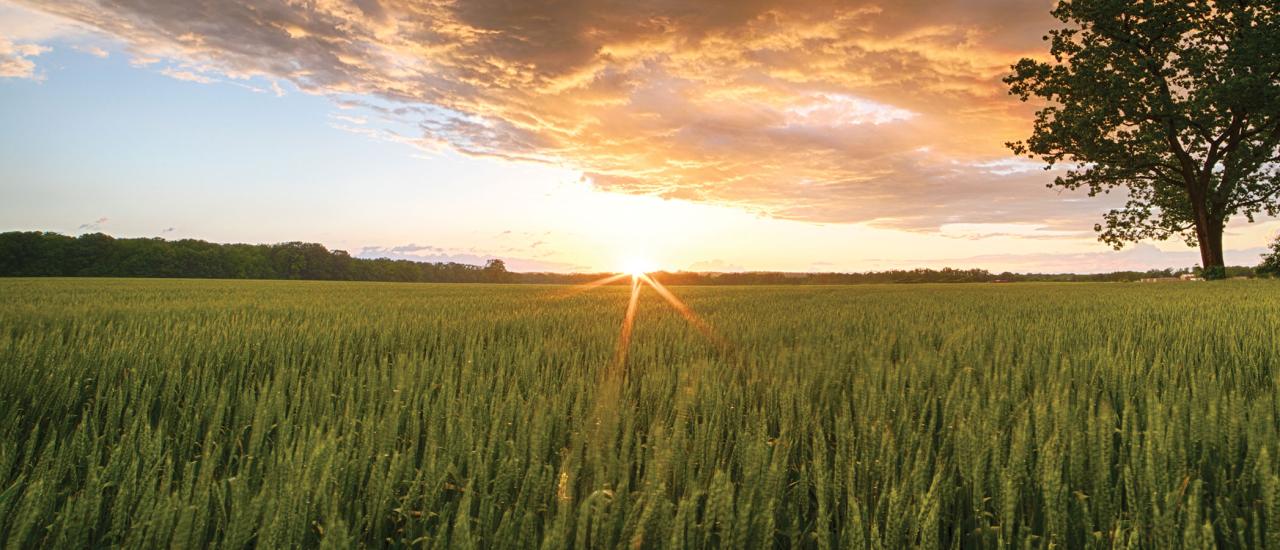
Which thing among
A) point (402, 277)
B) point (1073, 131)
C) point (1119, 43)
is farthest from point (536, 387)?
point (402, 277)

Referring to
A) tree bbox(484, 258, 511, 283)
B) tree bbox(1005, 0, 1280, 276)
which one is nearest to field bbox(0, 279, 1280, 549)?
tree bbox(1005, 0, 1280, 276)

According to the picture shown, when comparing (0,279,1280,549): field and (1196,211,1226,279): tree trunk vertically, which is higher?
(1196,211,1226,279): tree trunk

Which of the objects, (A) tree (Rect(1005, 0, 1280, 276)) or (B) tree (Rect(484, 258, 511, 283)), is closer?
(A) tree (Rect(1005, 0, 1280, 276))

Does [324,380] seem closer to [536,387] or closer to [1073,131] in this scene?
[536,387]

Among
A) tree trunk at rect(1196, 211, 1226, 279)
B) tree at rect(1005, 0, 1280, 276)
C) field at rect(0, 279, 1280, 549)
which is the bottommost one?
field at rect(0, 279, 1280, 549)

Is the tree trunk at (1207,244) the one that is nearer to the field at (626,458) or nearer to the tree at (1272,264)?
the tree at (1272,264)

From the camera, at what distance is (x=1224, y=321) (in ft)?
19.7

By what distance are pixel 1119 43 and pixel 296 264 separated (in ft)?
254

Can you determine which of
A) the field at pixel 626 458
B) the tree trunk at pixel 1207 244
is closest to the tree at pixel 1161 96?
the tree trunk at pixel 1207 244

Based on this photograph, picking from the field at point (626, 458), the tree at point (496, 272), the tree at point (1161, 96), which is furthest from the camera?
the tree at point (496, 272)

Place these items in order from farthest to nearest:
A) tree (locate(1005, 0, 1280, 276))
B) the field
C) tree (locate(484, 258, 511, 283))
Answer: tree (locate(484, 258, 511, 283))
tree (locate(1005, 0, 1280, 276))
the field

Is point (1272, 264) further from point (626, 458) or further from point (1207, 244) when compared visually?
point (626, 458)

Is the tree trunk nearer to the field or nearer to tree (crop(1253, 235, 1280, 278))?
tree (crop(1253, 235, 1280, 278))

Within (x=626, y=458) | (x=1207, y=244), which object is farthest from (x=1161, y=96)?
(x=626, y=458)
